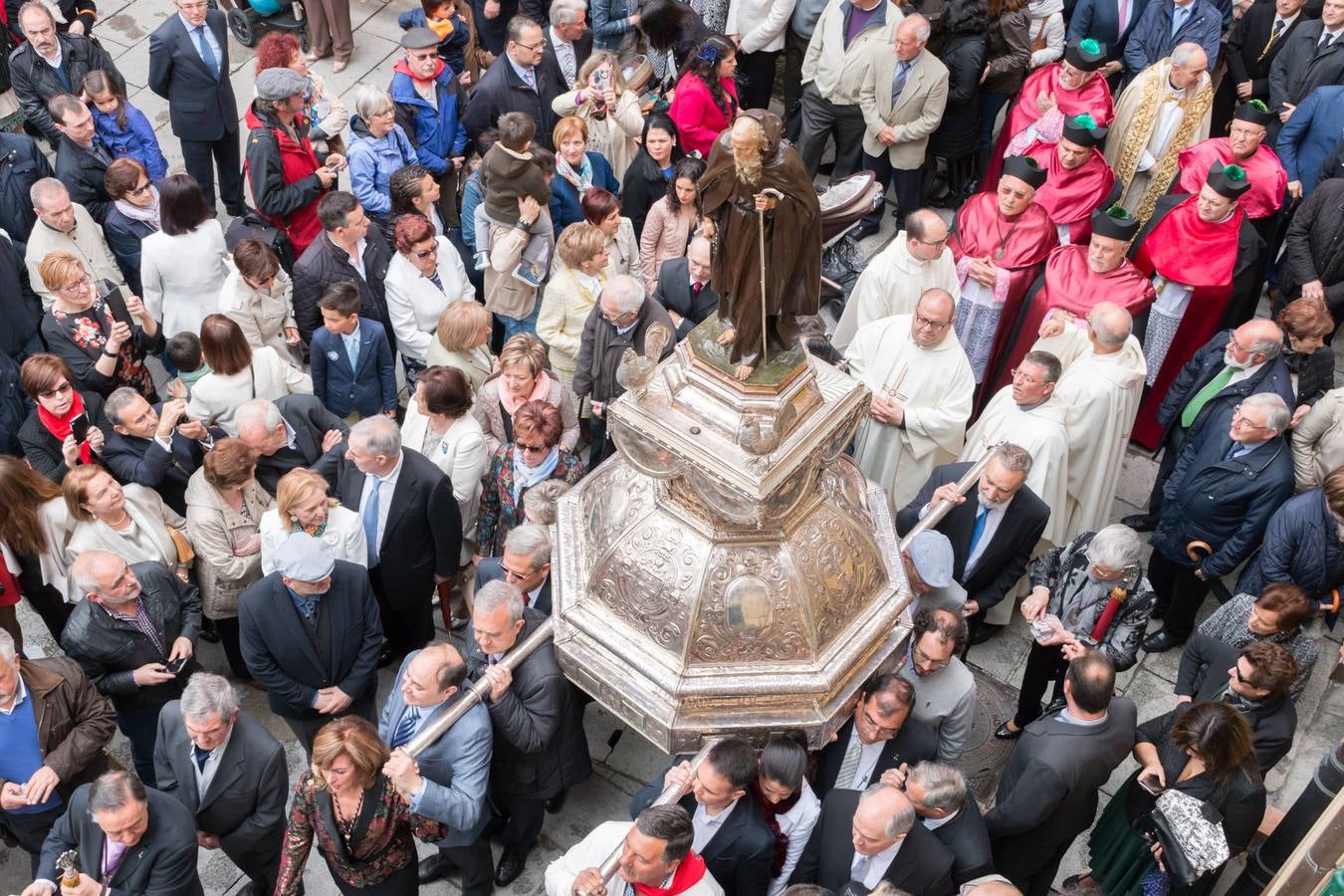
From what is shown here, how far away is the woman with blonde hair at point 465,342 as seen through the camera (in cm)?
782

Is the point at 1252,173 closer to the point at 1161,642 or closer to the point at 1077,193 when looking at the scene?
the point at 1077,193

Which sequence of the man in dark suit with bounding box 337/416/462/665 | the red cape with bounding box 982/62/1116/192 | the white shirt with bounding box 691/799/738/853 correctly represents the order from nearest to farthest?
the white shirt with bounding box 691/799/738/853 < the man in dark suit with bounding box 337/416/462/665 < the red cape with bounding box 982/62/1116/192

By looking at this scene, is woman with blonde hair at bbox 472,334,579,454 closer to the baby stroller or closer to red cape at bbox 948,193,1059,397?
red cape at bbox 948,193,1059,397

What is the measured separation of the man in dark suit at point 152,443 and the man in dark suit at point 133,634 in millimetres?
693

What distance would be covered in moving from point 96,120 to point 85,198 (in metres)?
0.56

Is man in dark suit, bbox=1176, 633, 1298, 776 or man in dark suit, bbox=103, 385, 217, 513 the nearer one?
man in dark suit, bbox=1176, 633, 1298, 776

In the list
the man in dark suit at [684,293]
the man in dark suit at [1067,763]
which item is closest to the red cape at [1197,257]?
the man in dark suit at [684,293]

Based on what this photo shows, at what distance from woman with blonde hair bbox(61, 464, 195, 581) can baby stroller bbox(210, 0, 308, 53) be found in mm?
6703

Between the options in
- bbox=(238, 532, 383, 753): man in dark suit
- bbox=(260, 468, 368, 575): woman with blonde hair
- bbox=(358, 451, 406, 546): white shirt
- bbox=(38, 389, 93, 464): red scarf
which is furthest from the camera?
bbox=(38, 389, 93, 464): red scarf

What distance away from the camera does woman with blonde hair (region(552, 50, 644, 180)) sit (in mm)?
9719

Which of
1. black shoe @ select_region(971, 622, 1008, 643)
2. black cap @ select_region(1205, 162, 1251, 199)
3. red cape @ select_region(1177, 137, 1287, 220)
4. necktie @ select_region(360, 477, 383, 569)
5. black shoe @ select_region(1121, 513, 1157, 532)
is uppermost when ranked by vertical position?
black cap @ select_region(1205, 162, 1251, 199)

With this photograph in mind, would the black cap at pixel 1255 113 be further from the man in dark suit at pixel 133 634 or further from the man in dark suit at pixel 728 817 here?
the man in dark suit at pixel 133 634

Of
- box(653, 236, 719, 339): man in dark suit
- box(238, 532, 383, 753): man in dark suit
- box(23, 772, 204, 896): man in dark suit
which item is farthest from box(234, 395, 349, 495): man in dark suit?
box(653, 236, 719, 339): man in dark suit

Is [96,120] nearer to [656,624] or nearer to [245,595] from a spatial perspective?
[245,595]
